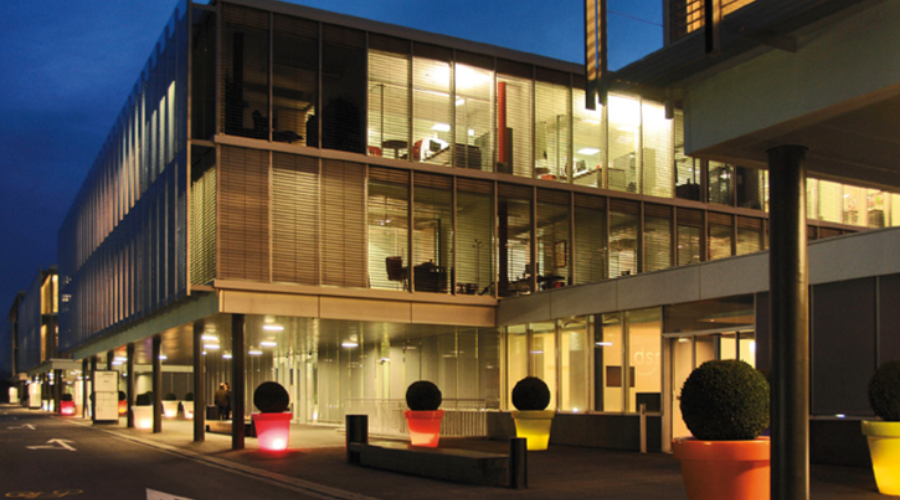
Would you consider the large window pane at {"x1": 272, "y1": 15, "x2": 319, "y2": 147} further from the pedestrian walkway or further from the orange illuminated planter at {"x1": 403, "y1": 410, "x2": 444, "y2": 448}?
the pedestrian walkway

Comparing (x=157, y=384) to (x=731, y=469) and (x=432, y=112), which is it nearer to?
(x=432, y=112)

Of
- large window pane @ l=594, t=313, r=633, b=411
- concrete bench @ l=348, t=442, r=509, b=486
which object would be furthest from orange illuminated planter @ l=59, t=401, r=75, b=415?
concrete bench @ l=348, t=442, r=509, b=486

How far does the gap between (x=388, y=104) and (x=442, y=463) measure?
1367cm

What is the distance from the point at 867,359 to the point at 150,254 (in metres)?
21.7

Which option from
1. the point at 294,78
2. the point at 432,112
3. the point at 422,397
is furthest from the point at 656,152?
the point at 422,397

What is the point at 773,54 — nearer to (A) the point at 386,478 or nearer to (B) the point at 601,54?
(B) the point at 601,54

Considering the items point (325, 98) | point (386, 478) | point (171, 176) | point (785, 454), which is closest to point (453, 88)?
point (325, 98)

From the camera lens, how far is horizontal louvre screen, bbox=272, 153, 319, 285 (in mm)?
23938

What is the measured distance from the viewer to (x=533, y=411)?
2084 cm

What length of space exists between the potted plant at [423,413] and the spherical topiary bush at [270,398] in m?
3.05

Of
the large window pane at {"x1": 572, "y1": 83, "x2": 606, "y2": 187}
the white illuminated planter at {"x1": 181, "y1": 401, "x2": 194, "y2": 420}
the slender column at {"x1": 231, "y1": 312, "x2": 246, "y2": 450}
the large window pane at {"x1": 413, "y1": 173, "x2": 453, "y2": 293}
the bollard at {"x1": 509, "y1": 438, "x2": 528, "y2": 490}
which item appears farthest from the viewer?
the white illuminated planter at {"x1": 181, "y1": 401, "x2": 194, "y2": 420}

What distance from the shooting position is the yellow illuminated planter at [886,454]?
39.6 ft

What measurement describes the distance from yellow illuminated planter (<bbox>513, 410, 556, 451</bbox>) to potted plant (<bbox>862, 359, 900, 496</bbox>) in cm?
931

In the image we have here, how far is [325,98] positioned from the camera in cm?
2620
